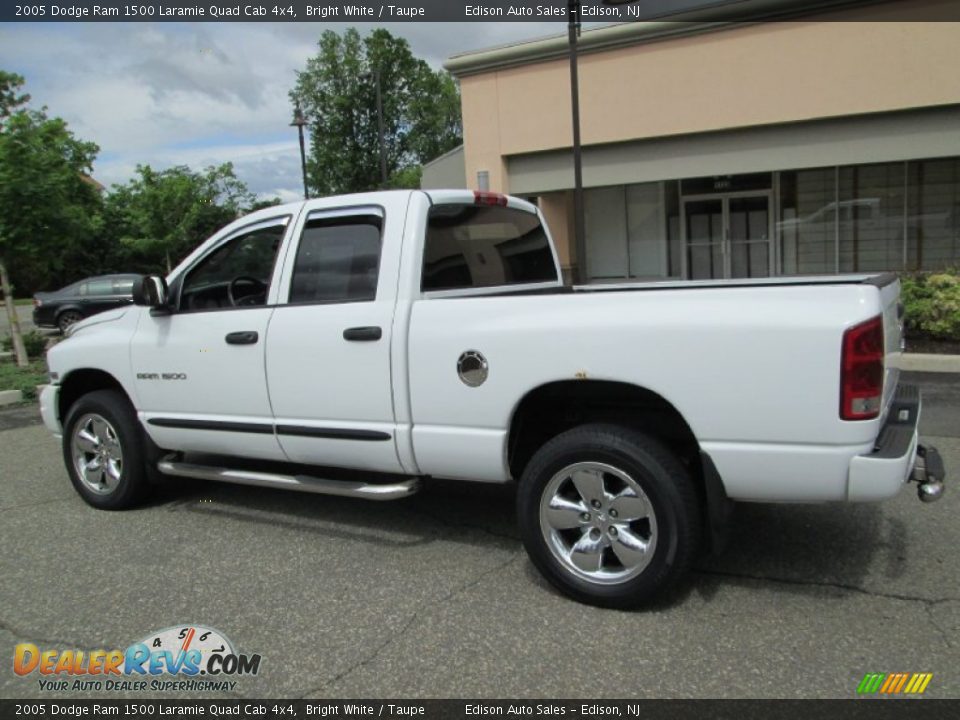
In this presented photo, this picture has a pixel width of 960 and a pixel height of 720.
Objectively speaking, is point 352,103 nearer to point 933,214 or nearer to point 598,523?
point 933,214

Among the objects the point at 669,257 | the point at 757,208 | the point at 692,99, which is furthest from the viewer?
the point at 669,257

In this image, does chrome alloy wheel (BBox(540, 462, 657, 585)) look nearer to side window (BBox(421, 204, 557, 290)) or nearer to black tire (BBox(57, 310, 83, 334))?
side window (BBox(421, 204, 557, 290))

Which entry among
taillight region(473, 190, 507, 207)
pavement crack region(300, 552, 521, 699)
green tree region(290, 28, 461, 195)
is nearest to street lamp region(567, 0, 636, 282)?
taillight region(473, 190, 507, 207)

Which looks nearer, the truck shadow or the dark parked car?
the truck shadow

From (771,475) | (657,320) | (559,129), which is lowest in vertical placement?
(771,475)

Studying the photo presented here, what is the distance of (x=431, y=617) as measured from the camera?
11.5 feet

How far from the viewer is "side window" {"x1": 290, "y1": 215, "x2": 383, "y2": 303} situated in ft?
13.7

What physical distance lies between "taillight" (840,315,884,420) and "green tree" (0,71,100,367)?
13.0m

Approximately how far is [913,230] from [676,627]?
14947 mm

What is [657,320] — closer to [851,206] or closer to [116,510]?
[116,510]

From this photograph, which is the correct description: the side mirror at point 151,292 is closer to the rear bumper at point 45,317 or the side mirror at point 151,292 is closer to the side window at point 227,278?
the side window at point 227,278

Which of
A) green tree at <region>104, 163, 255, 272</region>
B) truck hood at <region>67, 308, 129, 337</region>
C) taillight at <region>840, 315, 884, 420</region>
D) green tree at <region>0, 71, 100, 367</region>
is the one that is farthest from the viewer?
green tree at <region>104, 163, 255, 272</region>
